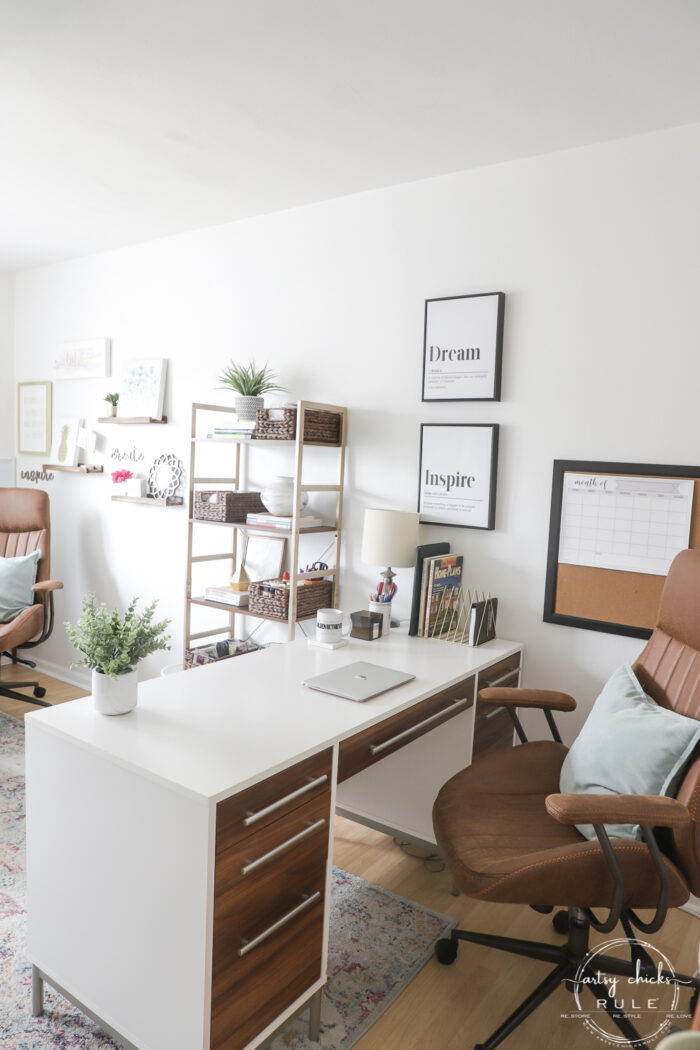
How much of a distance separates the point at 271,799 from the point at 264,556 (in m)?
1.87

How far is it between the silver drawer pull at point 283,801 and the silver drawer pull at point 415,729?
0.81ft

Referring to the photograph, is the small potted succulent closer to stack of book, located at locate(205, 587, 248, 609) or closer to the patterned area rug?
stack of book, located at locate(205, 587, 248, 609)

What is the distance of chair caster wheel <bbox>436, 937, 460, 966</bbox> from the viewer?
1998 millimetres

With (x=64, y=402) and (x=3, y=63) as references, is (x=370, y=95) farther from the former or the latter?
(x=64, y=402)

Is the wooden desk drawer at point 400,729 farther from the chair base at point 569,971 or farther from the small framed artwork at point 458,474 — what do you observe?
the small framed artwork at point 458,474

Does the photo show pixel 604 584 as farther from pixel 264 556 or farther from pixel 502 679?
pixel 264 556

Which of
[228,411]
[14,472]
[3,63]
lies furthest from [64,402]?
[3,63]

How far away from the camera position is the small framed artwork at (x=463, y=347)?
2625 mm

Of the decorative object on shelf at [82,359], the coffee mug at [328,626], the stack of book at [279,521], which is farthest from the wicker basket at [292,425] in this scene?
the decorative object on shelf at [82,359]

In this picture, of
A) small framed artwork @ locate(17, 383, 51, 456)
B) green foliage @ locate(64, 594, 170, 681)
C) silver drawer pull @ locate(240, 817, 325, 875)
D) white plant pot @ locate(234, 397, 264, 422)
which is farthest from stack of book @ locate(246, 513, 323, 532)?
small framed artwork @ locate(17, 383, 51, 456)

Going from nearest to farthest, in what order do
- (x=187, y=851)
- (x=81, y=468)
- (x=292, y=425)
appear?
(x=187, y=851) < (x=292, y=425) < (x=81, y=468)

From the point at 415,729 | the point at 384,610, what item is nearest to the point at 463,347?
the point at 384,610

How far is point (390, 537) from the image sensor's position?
2625 mm

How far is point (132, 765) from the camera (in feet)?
4.72
